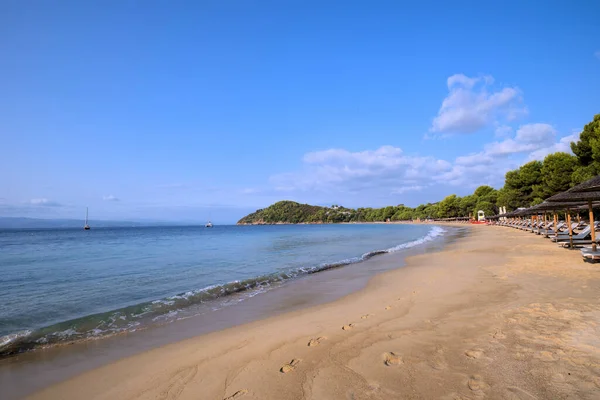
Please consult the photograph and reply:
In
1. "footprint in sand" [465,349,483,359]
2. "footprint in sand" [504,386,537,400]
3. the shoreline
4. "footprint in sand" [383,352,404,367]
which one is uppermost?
"footprint in sand" [504,386,537,400]

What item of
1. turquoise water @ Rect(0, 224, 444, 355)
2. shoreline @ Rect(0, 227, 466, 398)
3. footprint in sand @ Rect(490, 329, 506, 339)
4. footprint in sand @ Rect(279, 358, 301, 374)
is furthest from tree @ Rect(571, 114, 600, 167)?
footprint in sand @ Rect(279, 358, 301, 374)

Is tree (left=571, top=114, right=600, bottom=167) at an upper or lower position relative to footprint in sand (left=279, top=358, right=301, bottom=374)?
upper

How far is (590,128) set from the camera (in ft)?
99.6

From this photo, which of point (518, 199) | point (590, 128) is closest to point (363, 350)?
point (590, 128)

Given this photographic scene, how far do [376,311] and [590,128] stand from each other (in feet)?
119

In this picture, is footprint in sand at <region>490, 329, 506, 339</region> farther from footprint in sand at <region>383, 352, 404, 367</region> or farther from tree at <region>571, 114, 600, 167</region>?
tree at <region>571, 114, 600, 167</region>

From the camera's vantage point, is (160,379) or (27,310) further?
(27,310)

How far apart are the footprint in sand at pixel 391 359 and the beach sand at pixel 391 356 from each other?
12mm

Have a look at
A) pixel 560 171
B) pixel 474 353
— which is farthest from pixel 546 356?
pixel 560 171

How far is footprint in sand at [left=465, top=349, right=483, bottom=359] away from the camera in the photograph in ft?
12.9

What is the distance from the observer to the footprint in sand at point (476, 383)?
3.18 m

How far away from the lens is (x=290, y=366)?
13.2 ft

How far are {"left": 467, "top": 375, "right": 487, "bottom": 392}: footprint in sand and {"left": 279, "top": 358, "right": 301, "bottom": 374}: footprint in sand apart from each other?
1.95 m

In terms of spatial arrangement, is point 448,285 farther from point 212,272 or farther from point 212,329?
point 212,272
